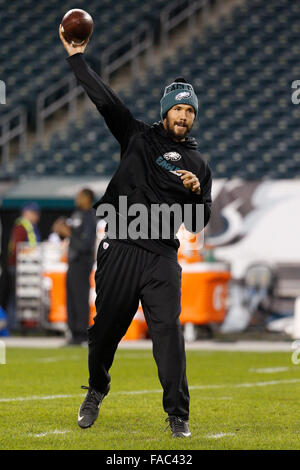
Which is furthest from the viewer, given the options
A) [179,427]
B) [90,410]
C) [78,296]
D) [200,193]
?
[78,296]

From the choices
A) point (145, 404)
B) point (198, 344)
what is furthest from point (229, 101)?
point (145, 404)

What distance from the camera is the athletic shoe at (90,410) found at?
5551 millimetres

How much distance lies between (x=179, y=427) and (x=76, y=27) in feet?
7.02

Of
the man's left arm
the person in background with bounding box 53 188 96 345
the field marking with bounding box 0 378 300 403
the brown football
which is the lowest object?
the field marking with bounding box 0 378 300 403

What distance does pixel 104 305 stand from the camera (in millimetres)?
5426

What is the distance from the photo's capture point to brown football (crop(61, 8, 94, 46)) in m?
5.34

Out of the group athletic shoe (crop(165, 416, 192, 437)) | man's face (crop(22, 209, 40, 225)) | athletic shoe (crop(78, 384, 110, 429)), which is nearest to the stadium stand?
man's face (crop(22, 209, 40, 225))

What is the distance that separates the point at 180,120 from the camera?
535 centimetres

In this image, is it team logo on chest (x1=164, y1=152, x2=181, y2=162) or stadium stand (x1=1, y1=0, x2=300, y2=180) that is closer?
team logo on chest (x1=164, y1=152, x2=181, y2=162)

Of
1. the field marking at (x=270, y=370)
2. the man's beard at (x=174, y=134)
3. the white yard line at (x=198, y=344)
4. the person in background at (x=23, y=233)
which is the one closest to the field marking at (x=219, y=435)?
the man's beard at (x=174, y=134)

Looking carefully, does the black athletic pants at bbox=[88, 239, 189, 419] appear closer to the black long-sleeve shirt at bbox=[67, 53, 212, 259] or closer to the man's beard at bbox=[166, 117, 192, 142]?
the black long-sleeve shirt at bbox=[67, 53, 212, 259]

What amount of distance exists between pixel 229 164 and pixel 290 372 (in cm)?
956

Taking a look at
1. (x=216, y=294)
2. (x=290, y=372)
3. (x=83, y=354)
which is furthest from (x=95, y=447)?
(x=216, y=294)

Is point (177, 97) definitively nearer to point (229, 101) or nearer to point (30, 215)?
point (30, 215)
